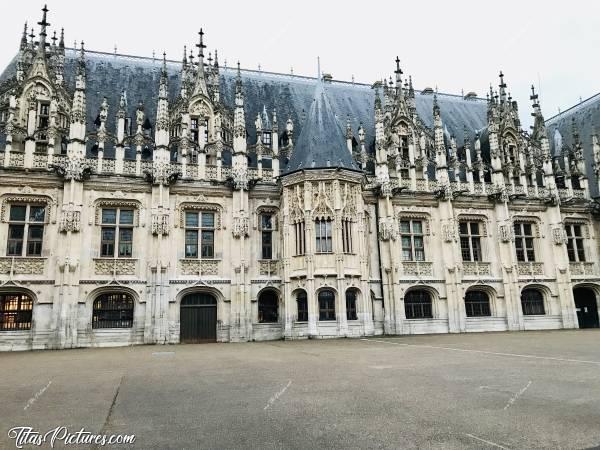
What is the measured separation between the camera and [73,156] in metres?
23.7

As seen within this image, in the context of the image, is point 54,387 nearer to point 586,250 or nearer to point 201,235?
point 201,235

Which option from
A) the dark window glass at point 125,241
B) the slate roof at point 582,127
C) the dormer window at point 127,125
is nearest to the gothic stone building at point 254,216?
the dark window glass at point 125,241

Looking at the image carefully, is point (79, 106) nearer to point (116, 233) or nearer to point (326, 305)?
point (116, 233)

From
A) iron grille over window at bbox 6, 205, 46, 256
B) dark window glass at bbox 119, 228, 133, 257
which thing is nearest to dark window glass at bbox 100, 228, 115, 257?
dark window glass at bbox 119, 228, 133, 257

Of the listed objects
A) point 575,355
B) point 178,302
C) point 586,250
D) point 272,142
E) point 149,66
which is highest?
point 149,66

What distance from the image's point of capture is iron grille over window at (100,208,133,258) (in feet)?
79.6

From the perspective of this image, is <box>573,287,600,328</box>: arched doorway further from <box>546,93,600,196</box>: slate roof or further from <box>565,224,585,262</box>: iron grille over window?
<box>546,93,600,196</box>: slate roof

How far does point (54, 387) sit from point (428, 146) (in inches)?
1091

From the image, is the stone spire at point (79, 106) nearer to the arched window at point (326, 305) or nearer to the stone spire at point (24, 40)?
the stone spire at point (24, 40)

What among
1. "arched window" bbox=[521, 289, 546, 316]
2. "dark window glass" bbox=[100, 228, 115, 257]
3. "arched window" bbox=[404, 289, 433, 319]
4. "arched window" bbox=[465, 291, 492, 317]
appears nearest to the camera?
"dark window glass" bbox=[100, 228, 115, 257]

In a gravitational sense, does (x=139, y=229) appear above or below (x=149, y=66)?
below

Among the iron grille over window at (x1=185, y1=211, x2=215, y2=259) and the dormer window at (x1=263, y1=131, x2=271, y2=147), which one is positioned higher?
the dormer window at (x1=263, y1=131, x2=271, y2=147)

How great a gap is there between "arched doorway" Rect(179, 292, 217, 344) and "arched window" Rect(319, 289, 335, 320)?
5.99 meters

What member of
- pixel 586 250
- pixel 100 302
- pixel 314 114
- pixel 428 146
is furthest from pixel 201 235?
pixel 586 250
